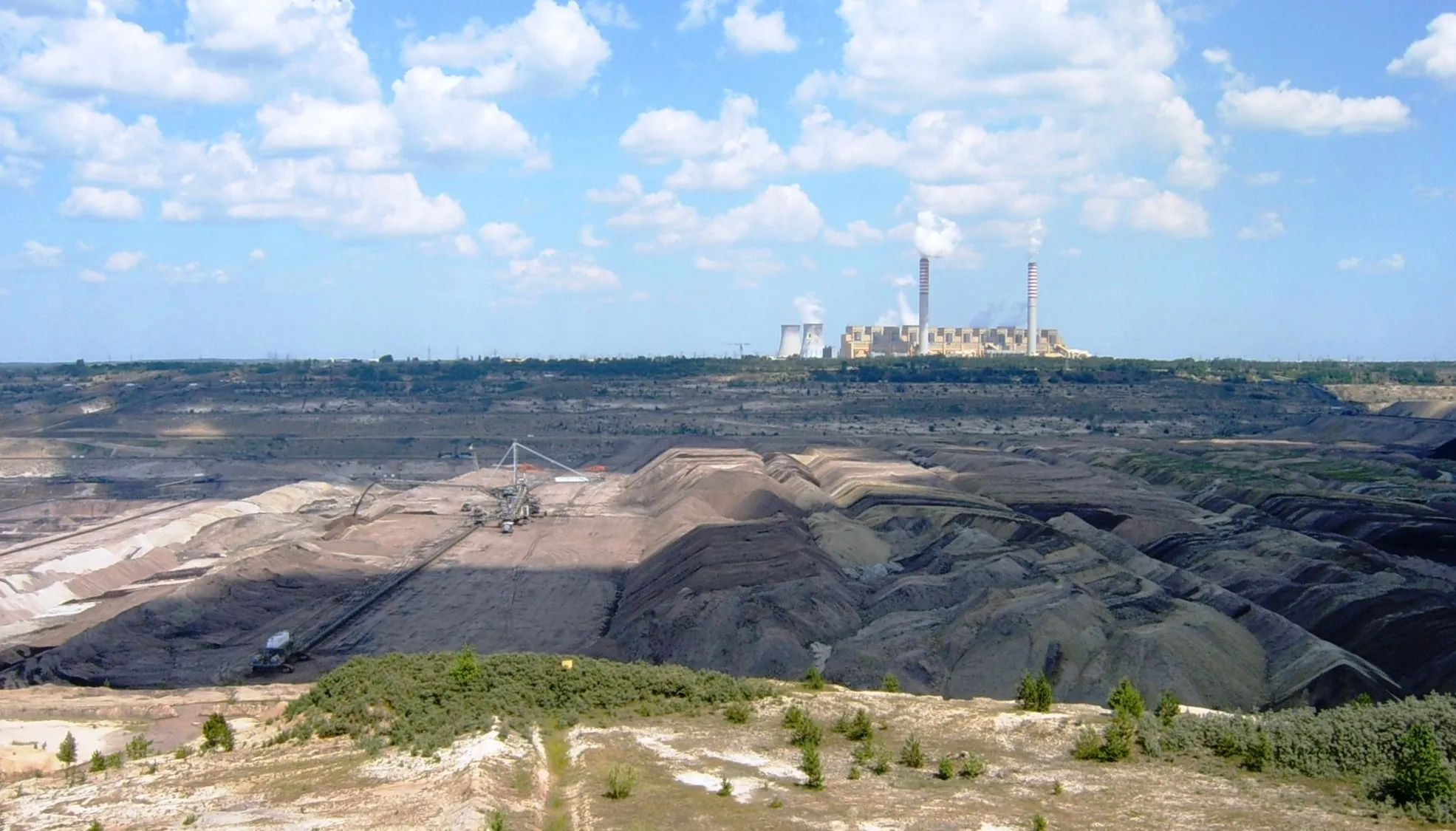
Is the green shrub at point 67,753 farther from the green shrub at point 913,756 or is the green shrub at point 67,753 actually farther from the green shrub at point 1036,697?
the green shrub at point 1036,697

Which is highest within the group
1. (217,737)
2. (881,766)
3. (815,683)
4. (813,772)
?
(813,772)

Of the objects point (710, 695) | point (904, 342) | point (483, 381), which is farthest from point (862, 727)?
point (904, 342)

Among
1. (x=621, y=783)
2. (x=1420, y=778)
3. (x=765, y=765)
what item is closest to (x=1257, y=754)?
(x=1420, y=778)

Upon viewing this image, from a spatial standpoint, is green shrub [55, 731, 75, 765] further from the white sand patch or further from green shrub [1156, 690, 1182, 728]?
green shrub [1156, 690, 1182, 728]

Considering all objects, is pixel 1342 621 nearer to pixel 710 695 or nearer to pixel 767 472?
pixel 710 695

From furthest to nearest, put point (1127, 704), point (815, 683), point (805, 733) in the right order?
point (815, 683)
point (1127, 704)
point (805, 733)

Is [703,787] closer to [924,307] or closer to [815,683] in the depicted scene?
[815,683]
